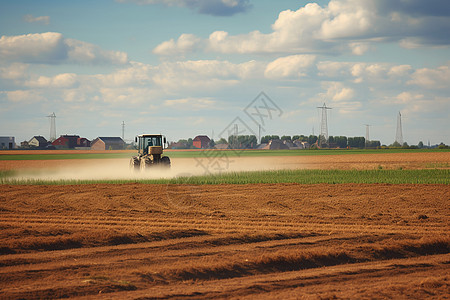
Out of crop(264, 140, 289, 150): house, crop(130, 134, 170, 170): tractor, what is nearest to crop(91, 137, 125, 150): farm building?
crop(264, 140, 289, 150): house

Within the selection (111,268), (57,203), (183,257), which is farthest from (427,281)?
(57,203)

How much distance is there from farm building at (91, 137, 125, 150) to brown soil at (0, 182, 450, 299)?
390 ft

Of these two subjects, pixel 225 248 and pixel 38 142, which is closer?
pixel 225 248

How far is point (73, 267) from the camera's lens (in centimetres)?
973

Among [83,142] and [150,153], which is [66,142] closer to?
[83,142]

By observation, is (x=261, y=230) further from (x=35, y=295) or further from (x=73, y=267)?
(x=35, y=295)

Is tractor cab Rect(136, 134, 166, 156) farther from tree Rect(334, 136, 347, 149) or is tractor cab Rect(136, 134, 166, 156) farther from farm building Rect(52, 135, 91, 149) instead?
tree Rect(334, 136, 347, 149)

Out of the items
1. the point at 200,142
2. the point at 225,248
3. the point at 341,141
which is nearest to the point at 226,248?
the point at 225,248

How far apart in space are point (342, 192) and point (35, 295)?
680 inches

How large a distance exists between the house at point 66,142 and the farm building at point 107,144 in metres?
7.03

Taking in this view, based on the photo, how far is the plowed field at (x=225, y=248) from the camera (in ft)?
28.3

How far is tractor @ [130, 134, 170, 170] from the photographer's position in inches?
1171

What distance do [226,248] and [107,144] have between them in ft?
429

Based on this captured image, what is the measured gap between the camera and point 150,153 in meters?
29.7
